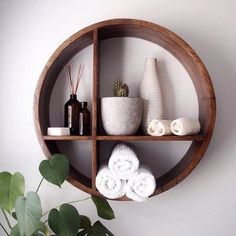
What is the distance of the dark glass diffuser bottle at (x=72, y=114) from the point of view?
4.43ft

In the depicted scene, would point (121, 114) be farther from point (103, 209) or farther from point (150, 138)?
point (103, 209)

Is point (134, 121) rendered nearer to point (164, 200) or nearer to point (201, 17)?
point (164, 200)

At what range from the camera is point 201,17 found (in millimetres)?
1474

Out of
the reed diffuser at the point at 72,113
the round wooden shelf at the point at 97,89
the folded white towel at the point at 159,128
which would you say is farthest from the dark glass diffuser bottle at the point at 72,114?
the folded white towel at the point at 159,128

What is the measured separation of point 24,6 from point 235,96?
113cm

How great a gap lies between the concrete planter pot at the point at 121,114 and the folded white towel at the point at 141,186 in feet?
0.61

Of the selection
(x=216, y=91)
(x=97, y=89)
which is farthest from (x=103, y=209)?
(x=216, y=91)

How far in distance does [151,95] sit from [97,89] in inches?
Answer: 10.0

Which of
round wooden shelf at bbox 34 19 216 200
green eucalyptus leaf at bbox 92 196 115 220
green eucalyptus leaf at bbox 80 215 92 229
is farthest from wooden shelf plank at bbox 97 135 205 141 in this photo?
green eucalyptus leaf at bbox 80 215 92 229

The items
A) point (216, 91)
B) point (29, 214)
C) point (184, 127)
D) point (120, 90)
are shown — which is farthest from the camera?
point (216, 91)

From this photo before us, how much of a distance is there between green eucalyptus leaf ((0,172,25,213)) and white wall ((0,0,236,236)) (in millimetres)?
304

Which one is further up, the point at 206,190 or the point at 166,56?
the point at 166,56

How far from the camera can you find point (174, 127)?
48.6 inches

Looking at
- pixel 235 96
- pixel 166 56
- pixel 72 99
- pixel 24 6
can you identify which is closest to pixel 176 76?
pixel 166 56
